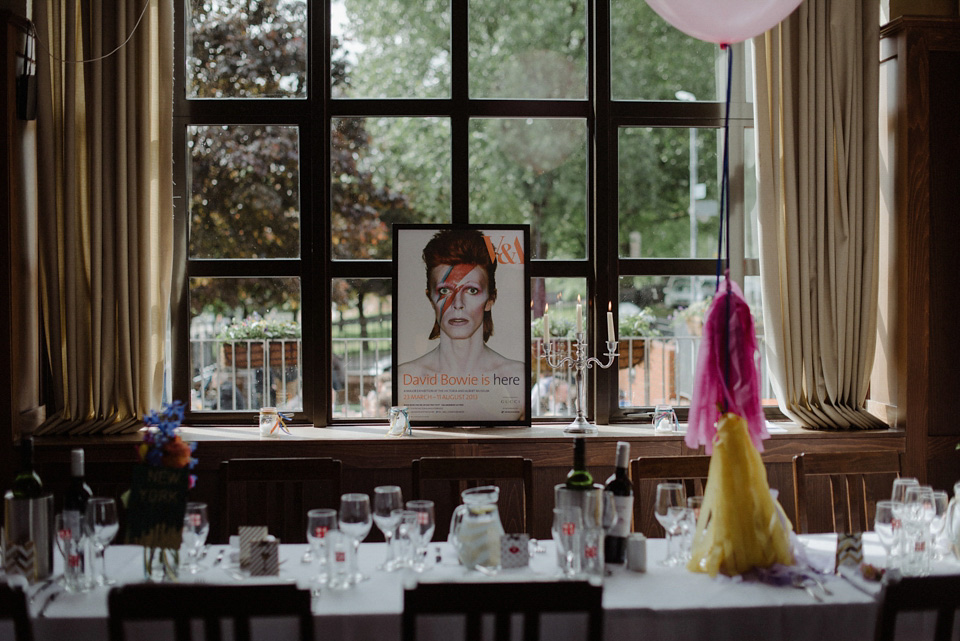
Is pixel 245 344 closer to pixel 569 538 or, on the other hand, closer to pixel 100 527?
pixel 100 527

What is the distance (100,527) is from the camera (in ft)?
5.99

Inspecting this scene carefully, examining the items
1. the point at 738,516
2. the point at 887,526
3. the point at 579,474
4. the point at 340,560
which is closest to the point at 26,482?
the point at 340,560

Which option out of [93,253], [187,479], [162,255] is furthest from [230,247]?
[187,479]

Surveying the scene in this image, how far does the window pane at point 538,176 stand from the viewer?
353cm

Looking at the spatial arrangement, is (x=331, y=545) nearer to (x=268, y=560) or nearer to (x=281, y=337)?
(x=268, y=560)

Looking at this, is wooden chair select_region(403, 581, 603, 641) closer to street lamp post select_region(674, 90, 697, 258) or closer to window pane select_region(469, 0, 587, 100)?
street lamp post select_region(674, 90, 697, 258)

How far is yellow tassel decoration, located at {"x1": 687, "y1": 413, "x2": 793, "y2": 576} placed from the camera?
1.83 m

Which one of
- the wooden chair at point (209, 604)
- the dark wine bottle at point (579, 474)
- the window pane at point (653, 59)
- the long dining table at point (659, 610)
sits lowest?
the long dining table at point (659, 610)

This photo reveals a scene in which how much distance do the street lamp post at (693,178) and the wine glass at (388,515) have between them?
207cm

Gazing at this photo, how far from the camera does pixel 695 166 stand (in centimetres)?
356

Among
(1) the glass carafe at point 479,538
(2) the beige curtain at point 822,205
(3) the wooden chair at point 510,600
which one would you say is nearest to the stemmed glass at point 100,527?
(1) the glass carafe at point 479,538

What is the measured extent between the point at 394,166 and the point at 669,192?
1221 millimetres

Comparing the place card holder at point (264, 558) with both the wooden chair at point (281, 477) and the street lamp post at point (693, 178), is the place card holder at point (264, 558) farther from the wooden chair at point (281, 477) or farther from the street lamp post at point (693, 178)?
the street lamp post at point (693, 178)

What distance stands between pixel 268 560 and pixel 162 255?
67.7 inches
